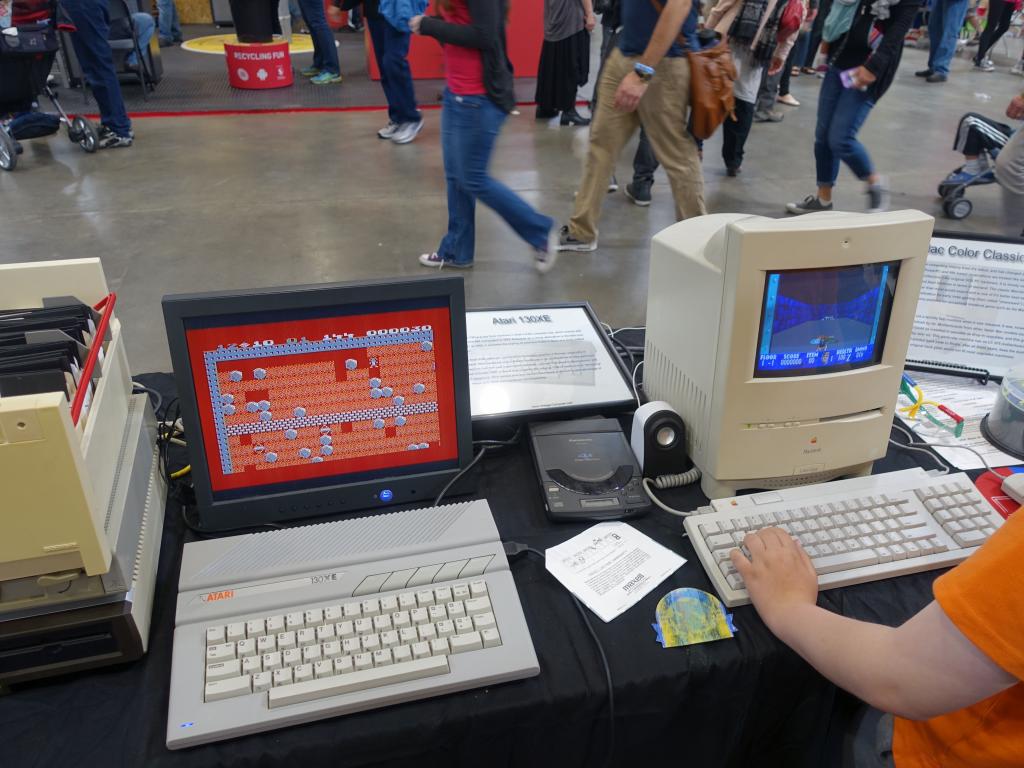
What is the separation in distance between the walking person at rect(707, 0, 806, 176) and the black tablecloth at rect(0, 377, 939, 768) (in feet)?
12.4

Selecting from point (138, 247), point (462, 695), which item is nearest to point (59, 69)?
point (138, 247)

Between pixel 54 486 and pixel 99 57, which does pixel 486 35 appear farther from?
pixel 99 57

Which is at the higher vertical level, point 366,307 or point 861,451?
point 366,307

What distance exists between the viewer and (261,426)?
1045 millimetres

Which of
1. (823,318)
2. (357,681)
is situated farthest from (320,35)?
(357,681)

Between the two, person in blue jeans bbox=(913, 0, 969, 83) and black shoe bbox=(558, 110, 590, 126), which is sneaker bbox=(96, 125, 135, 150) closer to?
black shoe bbox=(558, 110, 590, 126)

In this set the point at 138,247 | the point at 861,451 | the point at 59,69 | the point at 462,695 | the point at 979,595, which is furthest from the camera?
the point at 59,69

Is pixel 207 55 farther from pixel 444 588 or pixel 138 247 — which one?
pixel 444 588

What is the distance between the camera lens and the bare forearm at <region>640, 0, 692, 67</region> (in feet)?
8.68

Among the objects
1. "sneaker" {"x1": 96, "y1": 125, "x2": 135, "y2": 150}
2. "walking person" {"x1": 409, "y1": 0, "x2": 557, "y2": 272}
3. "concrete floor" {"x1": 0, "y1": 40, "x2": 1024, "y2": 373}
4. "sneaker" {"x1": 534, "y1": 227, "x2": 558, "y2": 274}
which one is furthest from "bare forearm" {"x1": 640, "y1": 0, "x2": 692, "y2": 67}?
"sneaker" {"x1": 96, "y1": 125, "x2": 135, "y2": 150}

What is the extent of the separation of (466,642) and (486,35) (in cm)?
229

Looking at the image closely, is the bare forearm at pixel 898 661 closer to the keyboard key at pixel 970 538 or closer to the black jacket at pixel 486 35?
the keyboard key at pixel 970 538

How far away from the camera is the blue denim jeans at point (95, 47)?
178 inches

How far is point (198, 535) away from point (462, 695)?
0.46 m
